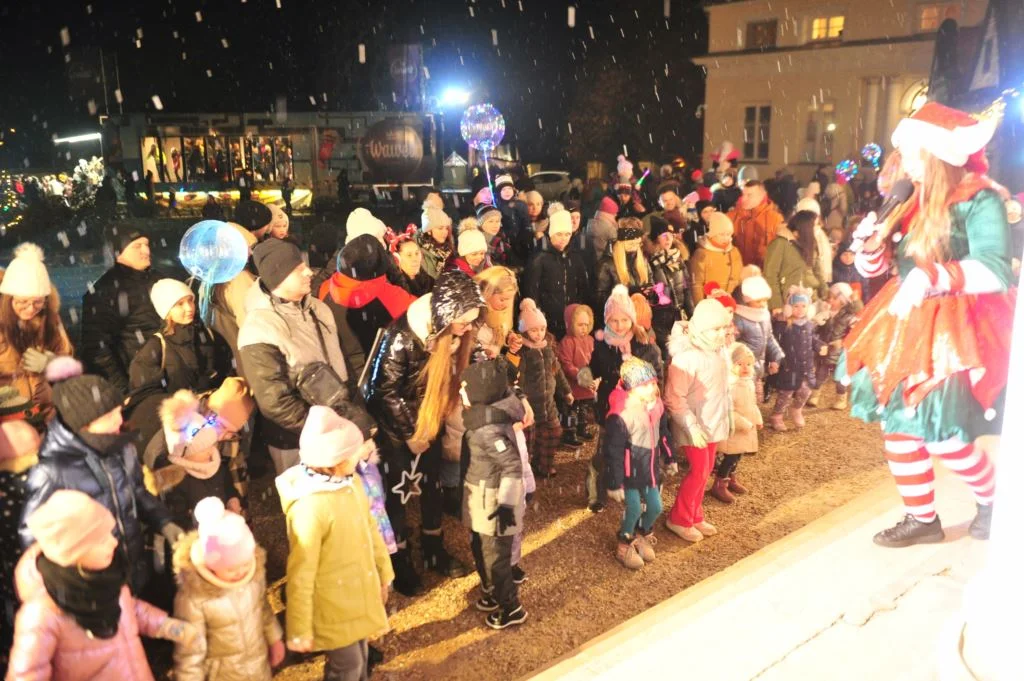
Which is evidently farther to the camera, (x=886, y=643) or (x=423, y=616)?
(x=423, y=616)

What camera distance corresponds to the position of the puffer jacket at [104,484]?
3.10 meters

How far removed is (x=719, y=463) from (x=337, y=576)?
11.6 feet

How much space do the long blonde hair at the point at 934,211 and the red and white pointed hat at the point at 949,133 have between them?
4 centimetres

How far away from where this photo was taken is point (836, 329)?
7.84 meters

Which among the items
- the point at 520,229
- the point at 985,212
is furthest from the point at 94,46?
the point at 985,212

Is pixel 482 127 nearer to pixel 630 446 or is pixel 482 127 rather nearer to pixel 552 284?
pixel 552 284

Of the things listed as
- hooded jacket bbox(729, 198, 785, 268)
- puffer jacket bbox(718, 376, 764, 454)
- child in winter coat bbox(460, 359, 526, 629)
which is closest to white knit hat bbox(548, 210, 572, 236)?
hooded jacket bbox(729, 198, 785, 268)

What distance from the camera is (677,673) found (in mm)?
3051

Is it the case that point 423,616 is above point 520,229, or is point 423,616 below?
below

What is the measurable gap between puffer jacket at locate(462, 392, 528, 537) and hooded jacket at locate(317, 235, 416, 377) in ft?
3.78

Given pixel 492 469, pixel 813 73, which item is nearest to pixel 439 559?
pixel 492 469

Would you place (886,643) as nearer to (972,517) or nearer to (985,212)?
(972,517)

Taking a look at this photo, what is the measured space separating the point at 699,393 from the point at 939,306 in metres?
2.01

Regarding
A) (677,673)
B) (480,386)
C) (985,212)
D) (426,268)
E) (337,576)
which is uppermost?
(985,212)
